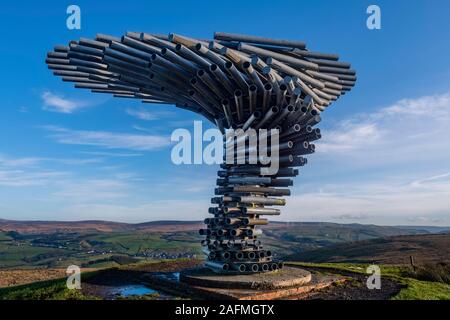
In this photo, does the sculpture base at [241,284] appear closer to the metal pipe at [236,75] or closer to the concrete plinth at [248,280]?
the concrete plinth at [248,280]

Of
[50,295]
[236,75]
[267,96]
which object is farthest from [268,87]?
[50,295]

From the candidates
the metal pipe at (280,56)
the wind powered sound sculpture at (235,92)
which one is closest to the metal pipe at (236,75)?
the wind powered sound sculpture at (235,92)

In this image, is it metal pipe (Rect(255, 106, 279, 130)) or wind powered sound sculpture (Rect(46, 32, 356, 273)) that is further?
metal pipe (Rect(255, 106, 279, 130))

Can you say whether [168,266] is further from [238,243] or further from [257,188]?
[257,188]

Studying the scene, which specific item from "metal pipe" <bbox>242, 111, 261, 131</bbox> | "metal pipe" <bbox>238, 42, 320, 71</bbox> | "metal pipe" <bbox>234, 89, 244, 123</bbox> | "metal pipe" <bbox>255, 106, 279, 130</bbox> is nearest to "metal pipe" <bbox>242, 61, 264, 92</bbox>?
"metal pipe" <bbox>234, 89, 244, 123</bbox>

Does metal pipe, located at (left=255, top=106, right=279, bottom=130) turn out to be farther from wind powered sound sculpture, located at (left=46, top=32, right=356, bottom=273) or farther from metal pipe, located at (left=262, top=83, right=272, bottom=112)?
metal pipe, located at (left=262, top=83, right=272, bottom=112)

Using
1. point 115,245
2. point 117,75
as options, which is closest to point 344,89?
point 117,75
